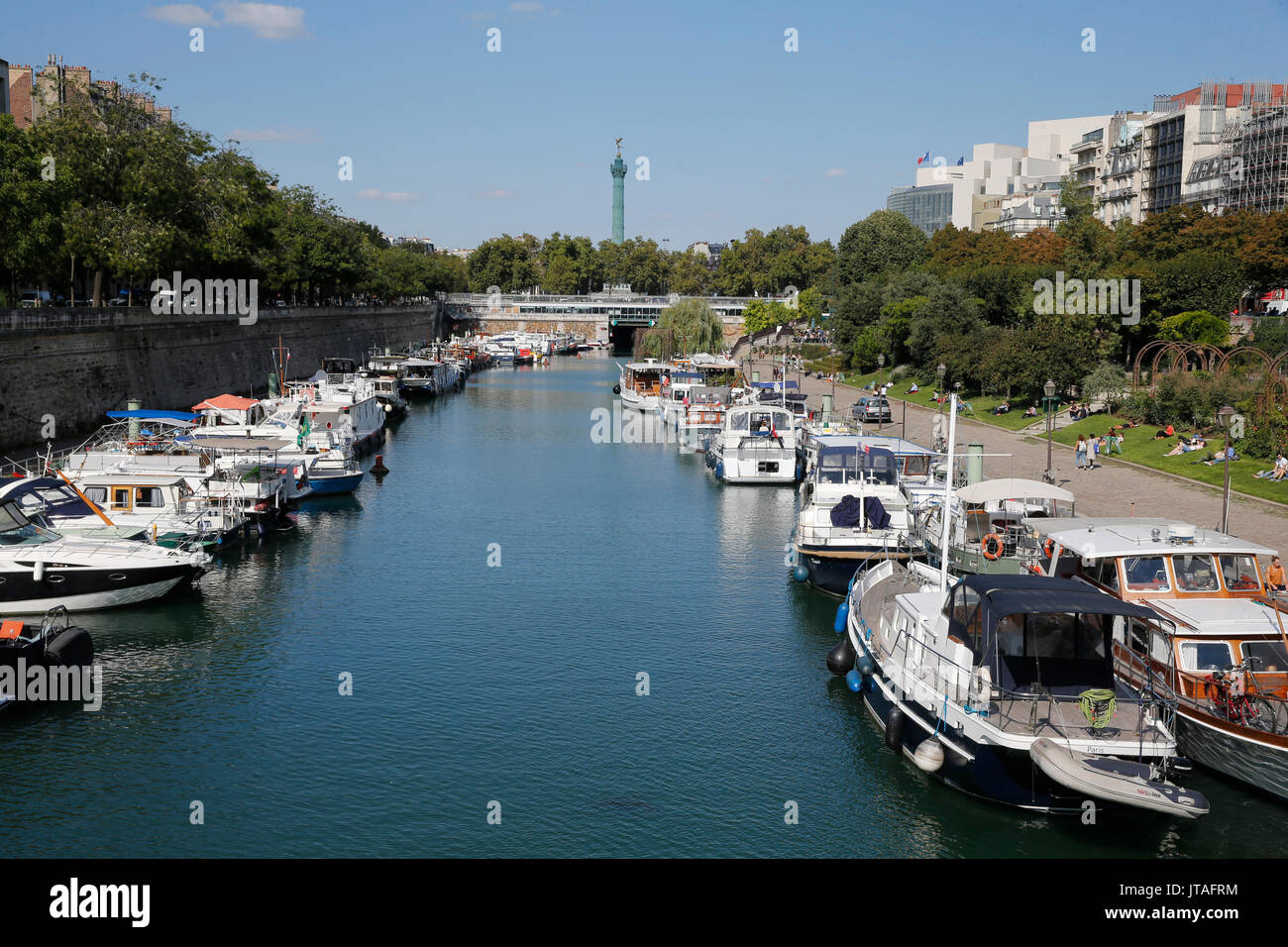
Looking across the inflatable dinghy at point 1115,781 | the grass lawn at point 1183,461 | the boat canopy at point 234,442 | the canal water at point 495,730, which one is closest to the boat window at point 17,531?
the canal water at point 495,730

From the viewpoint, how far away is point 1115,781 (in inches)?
705

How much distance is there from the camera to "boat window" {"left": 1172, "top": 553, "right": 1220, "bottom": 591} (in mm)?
23219

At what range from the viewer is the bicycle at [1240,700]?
19.4m

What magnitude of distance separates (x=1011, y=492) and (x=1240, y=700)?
12.2 m

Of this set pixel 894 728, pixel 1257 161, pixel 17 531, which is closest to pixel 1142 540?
pixel 894 728

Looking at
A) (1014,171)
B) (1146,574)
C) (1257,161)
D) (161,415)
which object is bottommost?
(1146,574)

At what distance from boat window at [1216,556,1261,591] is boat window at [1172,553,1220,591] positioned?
21 cm

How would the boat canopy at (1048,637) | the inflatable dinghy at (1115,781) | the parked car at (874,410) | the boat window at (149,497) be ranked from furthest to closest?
the parked car at (874,410) → the boat window at (149,497) → the boat canopy at (1048,637) → the inflatable dinghy at (1115,781)

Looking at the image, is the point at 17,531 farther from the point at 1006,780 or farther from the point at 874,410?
the point at 874,410

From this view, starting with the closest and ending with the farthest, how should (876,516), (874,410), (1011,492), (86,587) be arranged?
(86,587) → (1011,492) → (876,516) → (874,410)

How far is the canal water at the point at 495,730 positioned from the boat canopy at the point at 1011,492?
5.19 m

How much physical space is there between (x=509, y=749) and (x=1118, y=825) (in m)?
11.0

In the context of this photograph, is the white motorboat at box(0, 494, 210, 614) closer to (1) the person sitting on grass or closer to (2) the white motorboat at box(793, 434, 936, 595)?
(2) the white motorboat at box(793, 434, 936, 595)

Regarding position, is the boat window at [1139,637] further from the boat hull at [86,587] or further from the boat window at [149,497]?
the boat window at [149,497]
